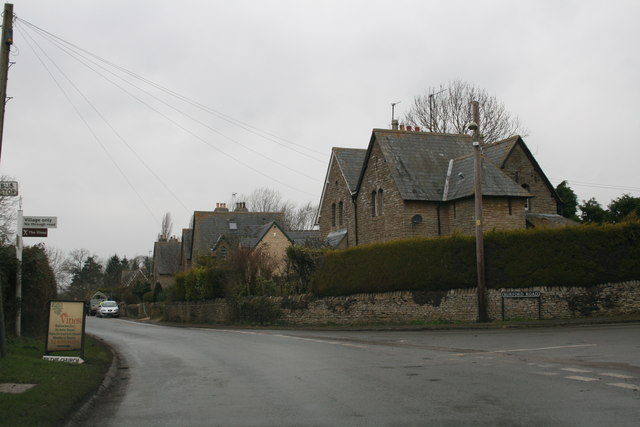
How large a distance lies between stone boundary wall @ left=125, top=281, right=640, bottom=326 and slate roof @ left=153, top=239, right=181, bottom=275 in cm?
5431

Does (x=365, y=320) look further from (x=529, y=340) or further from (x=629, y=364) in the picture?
(x=629, y=364)

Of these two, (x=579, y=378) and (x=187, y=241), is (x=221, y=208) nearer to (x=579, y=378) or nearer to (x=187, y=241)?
(x=187, y=241)

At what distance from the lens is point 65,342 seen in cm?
1352

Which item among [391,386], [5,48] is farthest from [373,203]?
[391,386]

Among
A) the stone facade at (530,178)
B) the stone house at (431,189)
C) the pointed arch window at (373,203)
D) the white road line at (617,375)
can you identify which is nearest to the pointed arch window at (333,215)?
the stone house at (431,189)

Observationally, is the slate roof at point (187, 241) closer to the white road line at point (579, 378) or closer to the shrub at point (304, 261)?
the shrub at point (304, 261)

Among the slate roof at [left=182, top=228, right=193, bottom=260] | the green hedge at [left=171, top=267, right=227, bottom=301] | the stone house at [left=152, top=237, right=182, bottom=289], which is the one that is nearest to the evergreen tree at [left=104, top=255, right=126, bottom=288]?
the stone house at [left=152, top=237, right=182, bottom=289]

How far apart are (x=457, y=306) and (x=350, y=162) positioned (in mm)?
17783

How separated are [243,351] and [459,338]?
643cm

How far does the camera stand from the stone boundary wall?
25.1m

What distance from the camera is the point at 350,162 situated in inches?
1673

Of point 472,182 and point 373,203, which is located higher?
point 472,182

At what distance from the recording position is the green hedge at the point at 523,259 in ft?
83.5

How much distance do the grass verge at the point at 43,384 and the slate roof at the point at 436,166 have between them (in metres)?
22.9
